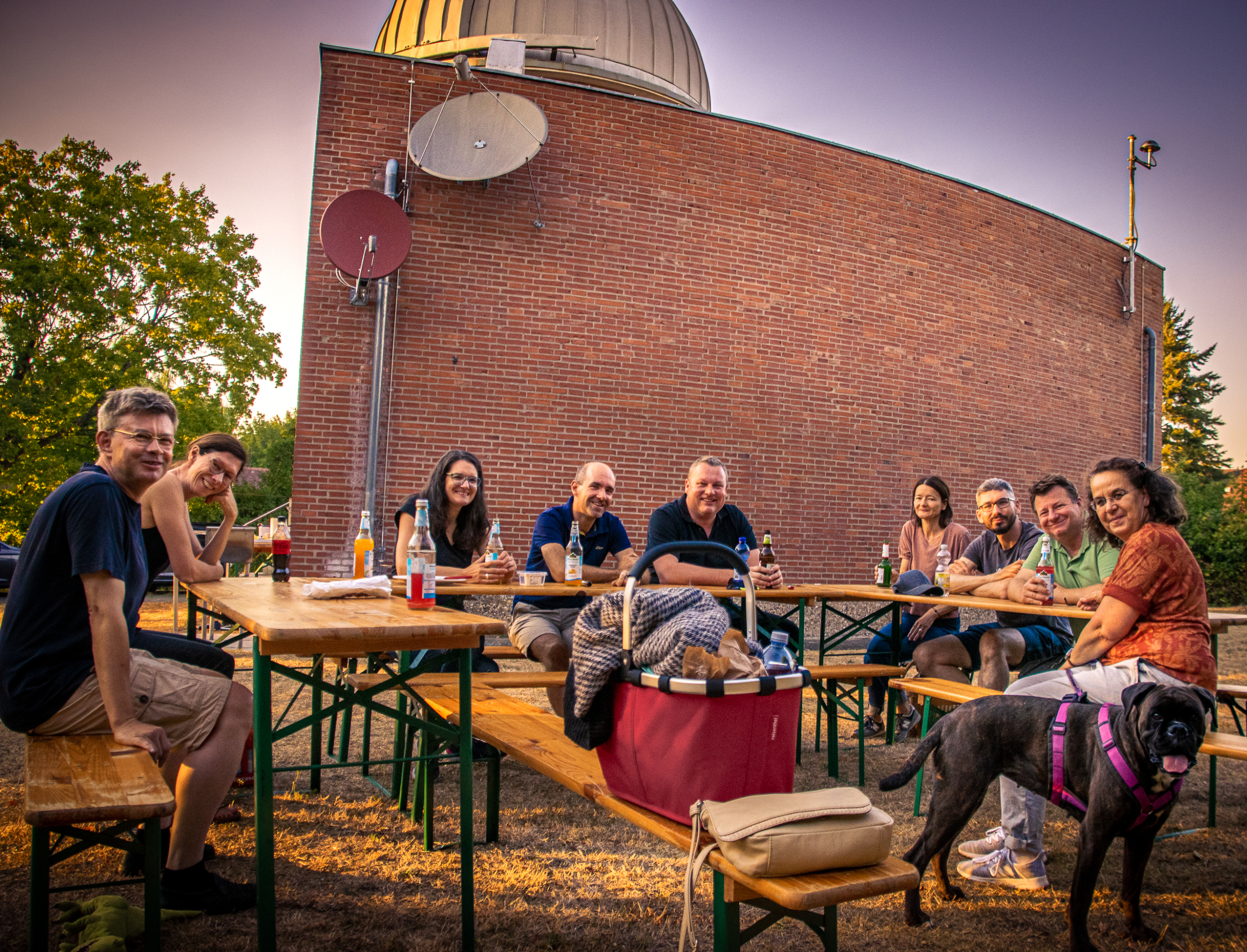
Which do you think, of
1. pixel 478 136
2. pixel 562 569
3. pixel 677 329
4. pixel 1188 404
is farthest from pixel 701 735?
pixel 1188 404

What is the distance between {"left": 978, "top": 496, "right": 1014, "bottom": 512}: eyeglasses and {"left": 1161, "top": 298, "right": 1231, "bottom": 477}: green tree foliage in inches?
1279

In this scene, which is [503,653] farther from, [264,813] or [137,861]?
[264,813]

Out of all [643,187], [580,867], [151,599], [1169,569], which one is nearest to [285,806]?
[580,867]

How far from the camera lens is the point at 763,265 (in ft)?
33.9

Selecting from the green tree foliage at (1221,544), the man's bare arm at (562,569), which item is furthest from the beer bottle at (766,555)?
the green tree foliage at (1221,544)

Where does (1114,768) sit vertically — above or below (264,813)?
above

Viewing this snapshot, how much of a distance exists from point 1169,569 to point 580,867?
2.47 meters

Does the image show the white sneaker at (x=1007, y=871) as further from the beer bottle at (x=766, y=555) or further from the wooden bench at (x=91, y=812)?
the wooden bench at (x=91, y=812)

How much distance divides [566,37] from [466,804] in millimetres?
11246

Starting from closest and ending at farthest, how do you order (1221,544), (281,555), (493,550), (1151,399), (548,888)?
1. (548,888)
2. (281,555)
3. (493,550)
4. (1151,399)
5. (1221,544)

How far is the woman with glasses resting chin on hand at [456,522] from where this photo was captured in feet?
16.4

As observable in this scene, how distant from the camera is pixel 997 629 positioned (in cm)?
496

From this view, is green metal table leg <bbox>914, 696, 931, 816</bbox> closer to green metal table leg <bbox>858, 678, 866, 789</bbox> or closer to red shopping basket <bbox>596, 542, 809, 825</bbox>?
green metal table leg <bbox>858, 678, 866, 789</bbox>

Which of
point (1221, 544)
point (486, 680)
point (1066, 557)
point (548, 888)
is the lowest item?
point (548, 888)
